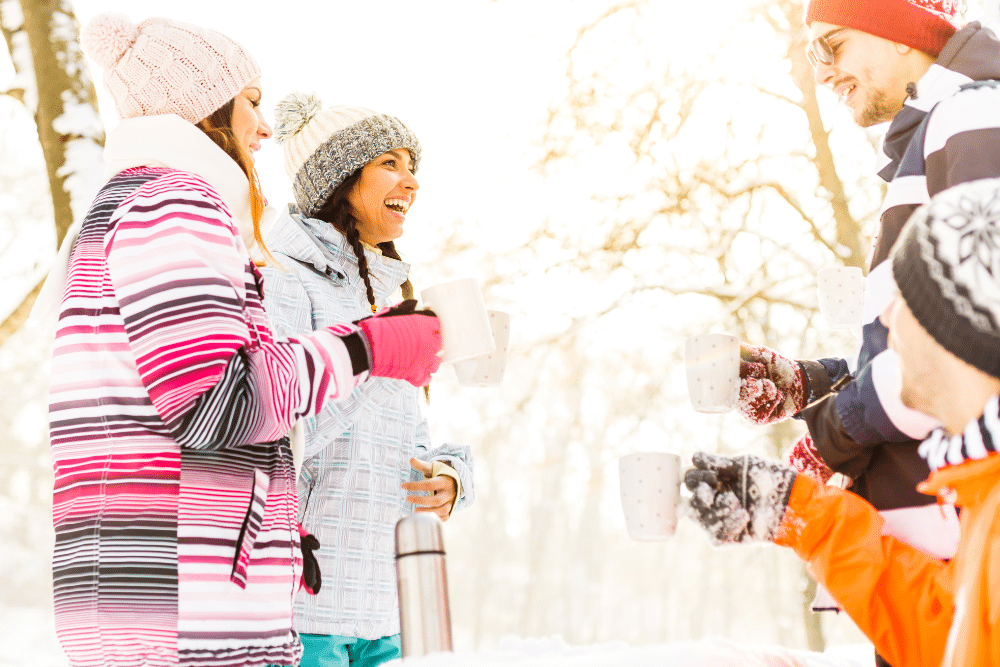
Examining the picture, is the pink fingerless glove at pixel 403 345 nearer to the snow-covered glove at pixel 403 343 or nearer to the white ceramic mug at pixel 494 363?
the snow-covered glove at pixel 403 343

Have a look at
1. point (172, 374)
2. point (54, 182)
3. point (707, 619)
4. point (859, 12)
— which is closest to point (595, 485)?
point (707, 619)

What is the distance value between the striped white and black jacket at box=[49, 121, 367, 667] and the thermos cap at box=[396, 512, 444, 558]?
10.2 inches

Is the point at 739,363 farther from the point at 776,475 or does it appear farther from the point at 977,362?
the point at 977,362

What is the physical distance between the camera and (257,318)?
1396 mm

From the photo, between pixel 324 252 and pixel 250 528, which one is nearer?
pixel 250 528

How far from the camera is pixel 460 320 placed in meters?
1.56

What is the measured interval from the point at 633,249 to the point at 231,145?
20.1 feet

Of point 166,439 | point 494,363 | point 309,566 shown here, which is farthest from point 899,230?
point 166,439

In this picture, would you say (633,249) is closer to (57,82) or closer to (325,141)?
(57,82)

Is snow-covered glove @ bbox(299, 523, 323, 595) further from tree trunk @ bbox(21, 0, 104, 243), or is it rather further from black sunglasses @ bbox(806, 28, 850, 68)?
tree trunk @ bbox(21, 0, 104, 243)

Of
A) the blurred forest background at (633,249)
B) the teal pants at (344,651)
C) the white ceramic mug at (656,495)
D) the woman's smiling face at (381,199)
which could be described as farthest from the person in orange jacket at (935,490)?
the blurred forest background at (633,249)

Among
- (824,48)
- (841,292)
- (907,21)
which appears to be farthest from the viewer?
(841,292)

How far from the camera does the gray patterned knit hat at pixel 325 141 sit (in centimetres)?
241

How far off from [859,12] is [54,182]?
10.2ft
